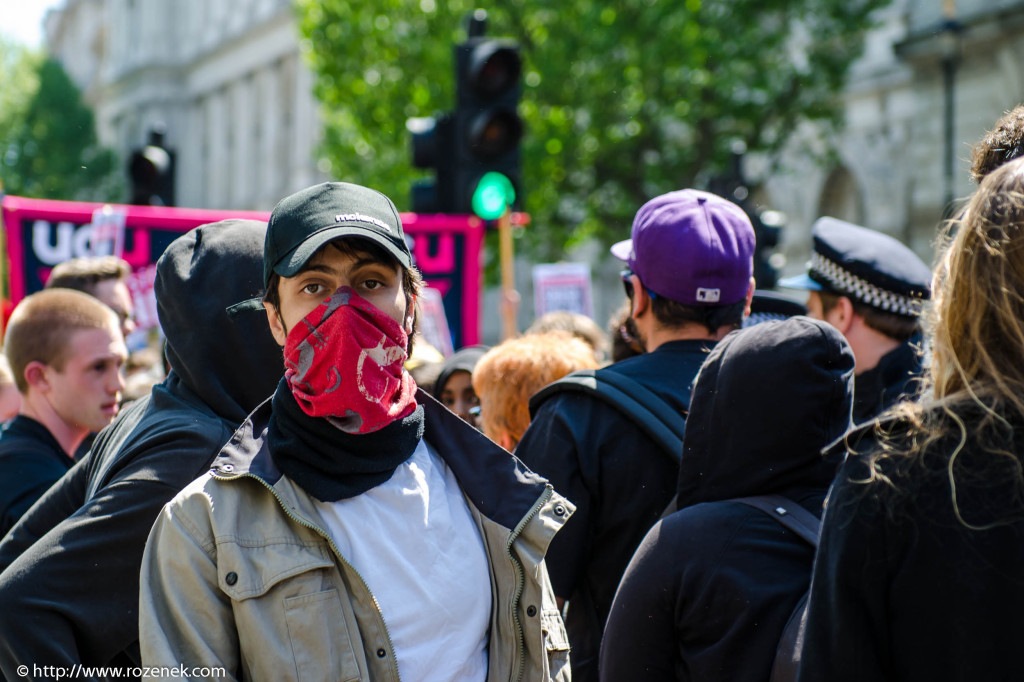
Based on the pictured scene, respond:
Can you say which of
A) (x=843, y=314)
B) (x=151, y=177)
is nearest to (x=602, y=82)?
(x=151, y=177)

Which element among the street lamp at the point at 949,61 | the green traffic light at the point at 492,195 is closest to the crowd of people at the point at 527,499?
the green traffic light at the point at 492,195

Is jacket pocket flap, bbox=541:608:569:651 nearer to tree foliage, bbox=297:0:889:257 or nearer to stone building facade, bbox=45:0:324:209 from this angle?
tree foliage, bbox=297:0:889:257

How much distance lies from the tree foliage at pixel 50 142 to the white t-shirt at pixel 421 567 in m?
47.0

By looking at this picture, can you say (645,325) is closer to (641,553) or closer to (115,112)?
(641,553)

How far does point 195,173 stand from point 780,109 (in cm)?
4226

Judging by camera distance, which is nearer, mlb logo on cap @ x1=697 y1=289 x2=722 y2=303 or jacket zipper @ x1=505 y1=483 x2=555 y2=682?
jacket zipper @ x1=505 y1=483 x2=555 y2=682

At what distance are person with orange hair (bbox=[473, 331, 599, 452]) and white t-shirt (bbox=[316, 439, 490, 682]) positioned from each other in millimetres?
1275

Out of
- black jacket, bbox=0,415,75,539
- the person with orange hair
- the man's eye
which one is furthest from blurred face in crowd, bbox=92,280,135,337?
the man's eye

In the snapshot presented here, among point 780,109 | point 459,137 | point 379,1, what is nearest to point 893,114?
point 780,109

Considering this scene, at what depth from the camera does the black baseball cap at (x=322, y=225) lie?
208 cm

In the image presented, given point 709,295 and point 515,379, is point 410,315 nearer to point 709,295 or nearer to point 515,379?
point 709,295

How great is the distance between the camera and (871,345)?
3912mm

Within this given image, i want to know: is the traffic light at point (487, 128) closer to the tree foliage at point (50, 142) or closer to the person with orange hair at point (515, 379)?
the person with orange hair at point (515, 379)

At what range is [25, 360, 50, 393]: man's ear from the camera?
3.77 m
